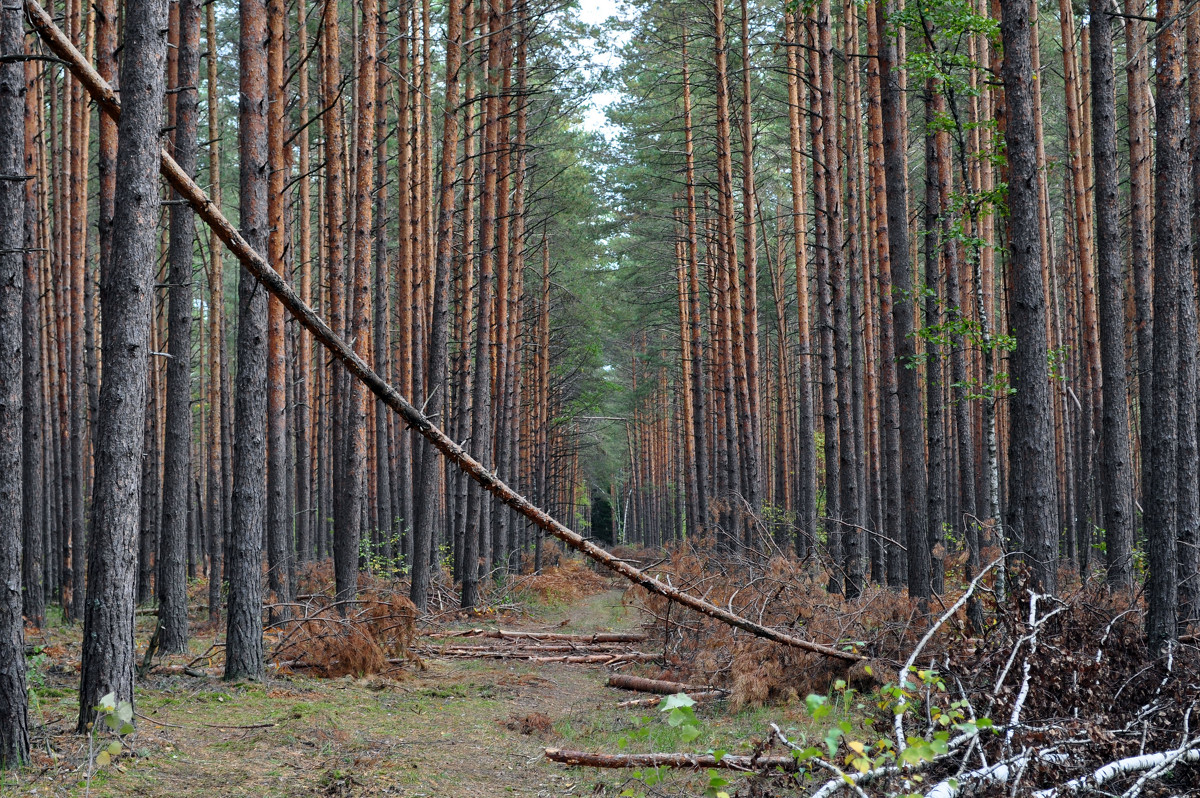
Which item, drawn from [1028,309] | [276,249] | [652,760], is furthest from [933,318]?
[276,249]

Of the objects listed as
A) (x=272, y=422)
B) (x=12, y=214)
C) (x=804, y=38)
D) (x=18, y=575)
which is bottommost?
(x=18, y=575)

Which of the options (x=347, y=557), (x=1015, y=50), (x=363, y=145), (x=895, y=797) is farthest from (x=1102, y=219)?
(x=347, y=557)

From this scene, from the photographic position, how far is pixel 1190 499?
7668 mm

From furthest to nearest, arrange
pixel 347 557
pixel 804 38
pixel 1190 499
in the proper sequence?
pixel 804 38
pixel 347 557
pixel 1190 499

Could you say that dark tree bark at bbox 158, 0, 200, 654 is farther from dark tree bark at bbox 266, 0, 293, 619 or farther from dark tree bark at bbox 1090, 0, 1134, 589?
dark tree bark at bbox 1090, 0, 1134, 589

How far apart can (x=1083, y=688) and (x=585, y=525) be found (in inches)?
1786

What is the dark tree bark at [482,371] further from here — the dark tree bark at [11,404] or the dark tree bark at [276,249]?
the dark tree bark at [11,404]

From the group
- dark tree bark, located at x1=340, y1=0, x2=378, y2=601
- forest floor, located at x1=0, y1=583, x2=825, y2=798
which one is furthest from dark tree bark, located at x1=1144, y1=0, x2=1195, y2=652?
dark tree bark, located at x1=340, y1=0, x2=378, y2=601

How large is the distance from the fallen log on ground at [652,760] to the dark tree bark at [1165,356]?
3.51 m

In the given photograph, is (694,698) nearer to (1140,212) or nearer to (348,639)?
(348,639)

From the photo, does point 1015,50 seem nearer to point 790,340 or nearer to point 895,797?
point 895,797

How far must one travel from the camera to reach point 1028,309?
6.79 m

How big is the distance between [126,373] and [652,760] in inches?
149

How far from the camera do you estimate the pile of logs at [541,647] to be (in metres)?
10.3
